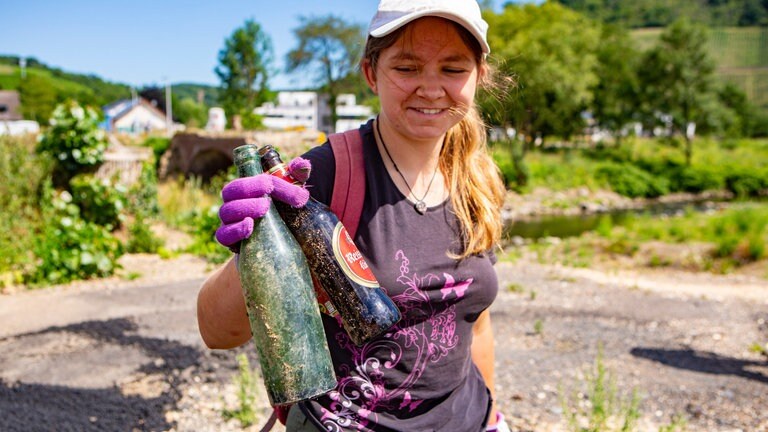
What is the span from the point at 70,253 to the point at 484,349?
7.16 m

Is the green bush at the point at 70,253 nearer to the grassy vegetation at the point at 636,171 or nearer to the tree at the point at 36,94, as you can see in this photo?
the grassy vegetation at the point at 636,171

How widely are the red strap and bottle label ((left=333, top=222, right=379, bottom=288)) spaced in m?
0.11

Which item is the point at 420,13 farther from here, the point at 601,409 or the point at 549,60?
the point at 549,60

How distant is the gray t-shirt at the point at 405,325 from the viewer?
147 cm

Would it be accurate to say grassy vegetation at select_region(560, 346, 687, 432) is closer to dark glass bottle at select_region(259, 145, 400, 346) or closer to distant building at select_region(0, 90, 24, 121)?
dark glass bottle at select_region(259, 145, 400, 346)

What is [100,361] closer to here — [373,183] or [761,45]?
[373,183]

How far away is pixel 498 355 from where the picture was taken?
217 inches

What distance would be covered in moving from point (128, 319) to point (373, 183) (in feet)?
17.4

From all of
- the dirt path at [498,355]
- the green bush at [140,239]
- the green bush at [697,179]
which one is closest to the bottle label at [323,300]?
the dirt path at [498,355]

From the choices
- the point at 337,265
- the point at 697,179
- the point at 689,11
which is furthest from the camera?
the point at 689,11

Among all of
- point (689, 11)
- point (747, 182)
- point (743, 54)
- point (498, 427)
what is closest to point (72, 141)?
point (498, 427)

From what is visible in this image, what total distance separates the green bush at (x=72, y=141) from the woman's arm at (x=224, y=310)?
9.76 m

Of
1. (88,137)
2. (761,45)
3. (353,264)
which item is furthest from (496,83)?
(761,45)

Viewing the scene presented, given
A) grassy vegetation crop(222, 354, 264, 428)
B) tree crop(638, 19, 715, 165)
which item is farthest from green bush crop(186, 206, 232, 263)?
tree crop(638, 19, 715, 165)
